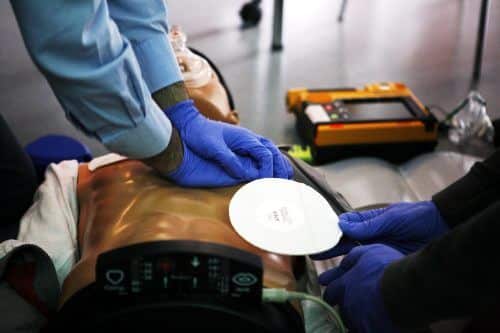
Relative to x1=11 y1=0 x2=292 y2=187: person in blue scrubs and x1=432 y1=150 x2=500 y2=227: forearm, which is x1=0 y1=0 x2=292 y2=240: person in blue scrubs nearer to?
x1=11 y1=0 x2=292 y2=187: person in blue scrubs

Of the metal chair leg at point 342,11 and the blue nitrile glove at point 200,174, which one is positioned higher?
the blue nitrile glove at point 200,174

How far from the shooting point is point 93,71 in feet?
2.48

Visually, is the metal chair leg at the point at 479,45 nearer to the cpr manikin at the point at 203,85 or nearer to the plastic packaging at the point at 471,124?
→ the plastic packaging at the point at 471,124

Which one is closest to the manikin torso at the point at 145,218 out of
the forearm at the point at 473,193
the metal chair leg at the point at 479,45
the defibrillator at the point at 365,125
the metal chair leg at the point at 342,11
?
the forearm at the point at 473,193

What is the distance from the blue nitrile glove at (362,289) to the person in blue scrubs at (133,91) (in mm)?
231

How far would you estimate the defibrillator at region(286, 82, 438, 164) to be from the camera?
5.41 feet

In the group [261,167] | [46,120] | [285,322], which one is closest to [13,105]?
[46,120]

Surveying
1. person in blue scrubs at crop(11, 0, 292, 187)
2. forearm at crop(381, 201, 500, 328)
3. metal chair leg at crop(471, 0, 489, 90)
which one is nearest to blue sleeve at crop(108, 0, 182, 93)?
person in blue scrubs at crop(11, 0, 292, 187)

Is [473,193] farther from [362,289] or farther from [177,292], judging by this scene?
[177,292]

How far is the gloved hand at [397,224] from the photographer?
0.96 metres

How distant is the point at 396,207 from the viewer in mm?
1022

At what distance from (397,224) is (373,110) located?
33.6 inches

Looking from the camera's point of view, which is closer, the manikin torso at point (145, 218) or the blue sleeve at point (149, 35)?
the manikin torso at point (145, 218)

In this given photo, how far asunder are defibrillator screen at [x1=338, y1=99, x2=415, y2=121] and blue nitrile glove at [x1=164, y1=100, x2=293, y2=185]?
2.35 feet
